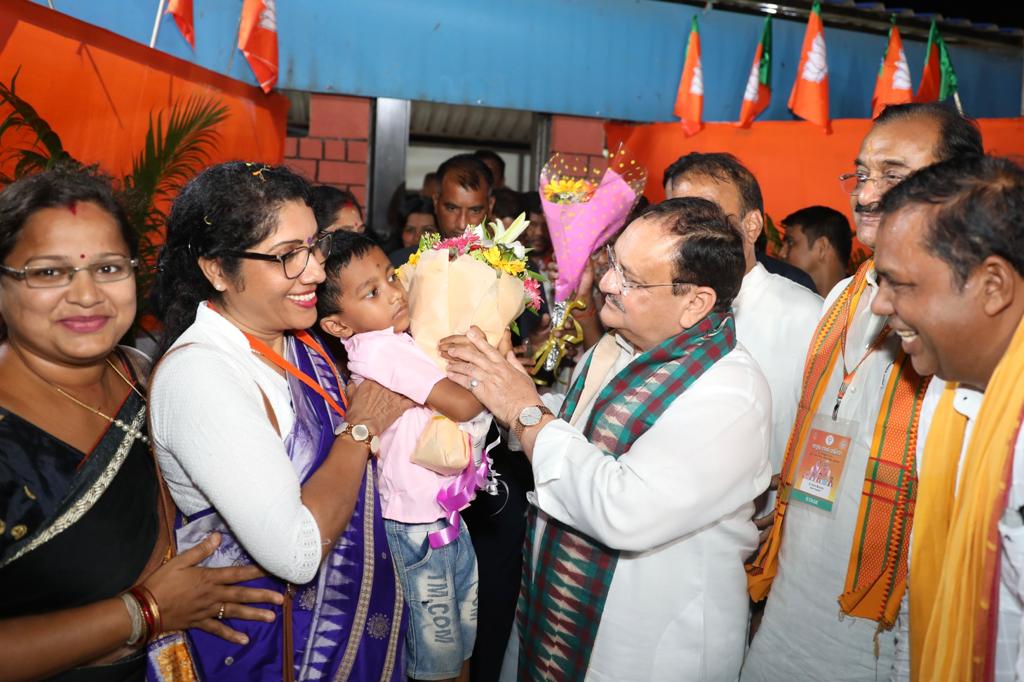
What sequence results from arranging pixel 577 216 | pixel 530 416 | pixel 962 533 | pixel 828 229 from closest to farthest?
pixel 962 533 → pixel 530 416 → pixel 577 216 → pixel 828 229

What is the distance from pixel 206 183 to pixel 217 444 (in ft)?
2.11

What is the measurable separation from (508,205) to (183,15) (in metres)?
2.42

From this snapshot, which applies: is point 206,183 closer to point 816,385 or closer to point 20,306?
point 20,306

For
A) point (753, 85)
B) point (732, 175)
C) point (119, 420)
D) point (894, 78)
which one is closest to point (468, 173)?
point (732, 175)

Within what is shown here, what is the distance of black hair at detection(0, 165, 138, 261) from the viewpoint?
5.67ft

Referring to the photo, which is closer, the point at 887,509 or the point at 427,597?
the point at 887,509

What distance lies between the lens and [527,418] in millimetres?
2107

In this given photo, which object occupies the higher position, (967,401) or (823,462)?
(967,401)

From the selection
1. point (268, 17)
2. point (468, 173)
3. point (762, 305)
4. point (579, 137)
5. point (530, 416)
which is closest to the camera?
point (530, 416)

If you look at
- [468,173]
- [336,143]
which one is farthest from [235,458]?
[336,143]

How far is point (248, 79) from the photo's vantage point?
5820 millimetres

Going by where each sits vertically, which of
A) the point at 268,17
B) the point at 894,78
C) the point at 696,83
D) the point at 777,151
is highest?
the point at 894,78

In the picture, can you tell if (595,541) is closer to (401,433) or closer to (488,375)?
(488,375)

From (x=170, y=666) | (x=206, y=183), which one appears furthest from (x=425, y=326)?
(x=170, y=666)
